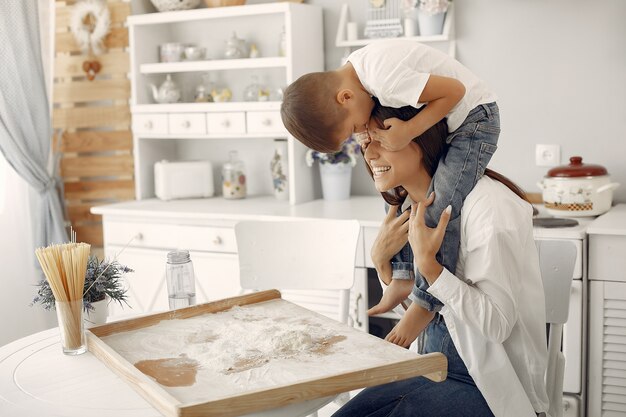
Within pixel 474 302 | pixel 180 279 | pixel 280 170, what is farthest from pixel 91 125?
pixel 474 302

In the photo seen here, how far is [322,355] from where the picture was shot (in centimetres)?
156

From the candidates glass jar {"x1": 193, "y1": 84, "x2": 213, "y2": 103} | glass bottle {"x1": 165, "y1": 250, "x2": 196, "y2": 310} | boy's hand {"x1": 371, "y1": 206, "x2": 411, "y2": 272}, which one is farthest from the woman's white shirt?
glass jar {"x1": 193, "y1": 84, "x2": 213, "y2": 103}

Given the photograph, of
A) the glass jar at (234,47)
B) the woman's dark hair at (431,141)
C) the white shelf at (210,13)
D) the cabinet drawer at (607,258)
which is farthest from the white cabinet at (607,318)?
the glass jar at (234,47)

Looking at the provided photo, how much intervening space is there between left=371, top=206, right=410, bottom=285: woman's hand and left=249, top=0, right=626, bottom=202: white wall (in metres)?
1.60

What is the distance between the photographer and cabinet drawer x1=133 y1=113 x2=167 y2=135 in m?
3.78

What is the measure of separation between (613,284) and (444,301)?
129 cm

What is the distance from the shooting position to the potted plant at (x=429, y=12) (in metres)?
3.25

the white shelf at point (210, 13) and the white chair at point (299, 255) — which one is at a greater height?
the white shelf at point (210, 13)

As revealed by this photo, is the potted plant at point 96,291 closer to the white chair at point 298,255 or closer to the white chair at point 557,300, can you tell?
the white chair at point 298,255

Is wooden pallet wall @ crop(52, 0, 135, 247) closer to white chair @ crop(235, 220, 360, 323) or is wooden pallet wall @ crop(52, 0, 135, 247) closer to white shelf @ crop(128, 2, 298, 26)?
white shelf @ crop(128, 2, 298, 26)

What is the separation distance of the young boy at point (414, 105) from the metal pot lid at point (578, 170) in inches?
48.9

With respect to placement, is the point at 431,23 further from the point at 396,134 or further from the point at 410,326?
the point at 410,326

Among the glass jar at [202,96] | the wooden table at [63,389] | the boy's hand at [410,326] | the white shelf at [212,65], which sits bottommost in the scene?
the wooden table at [63,389]

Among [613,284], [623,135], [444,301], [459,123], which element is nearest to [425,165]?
[459,123]
